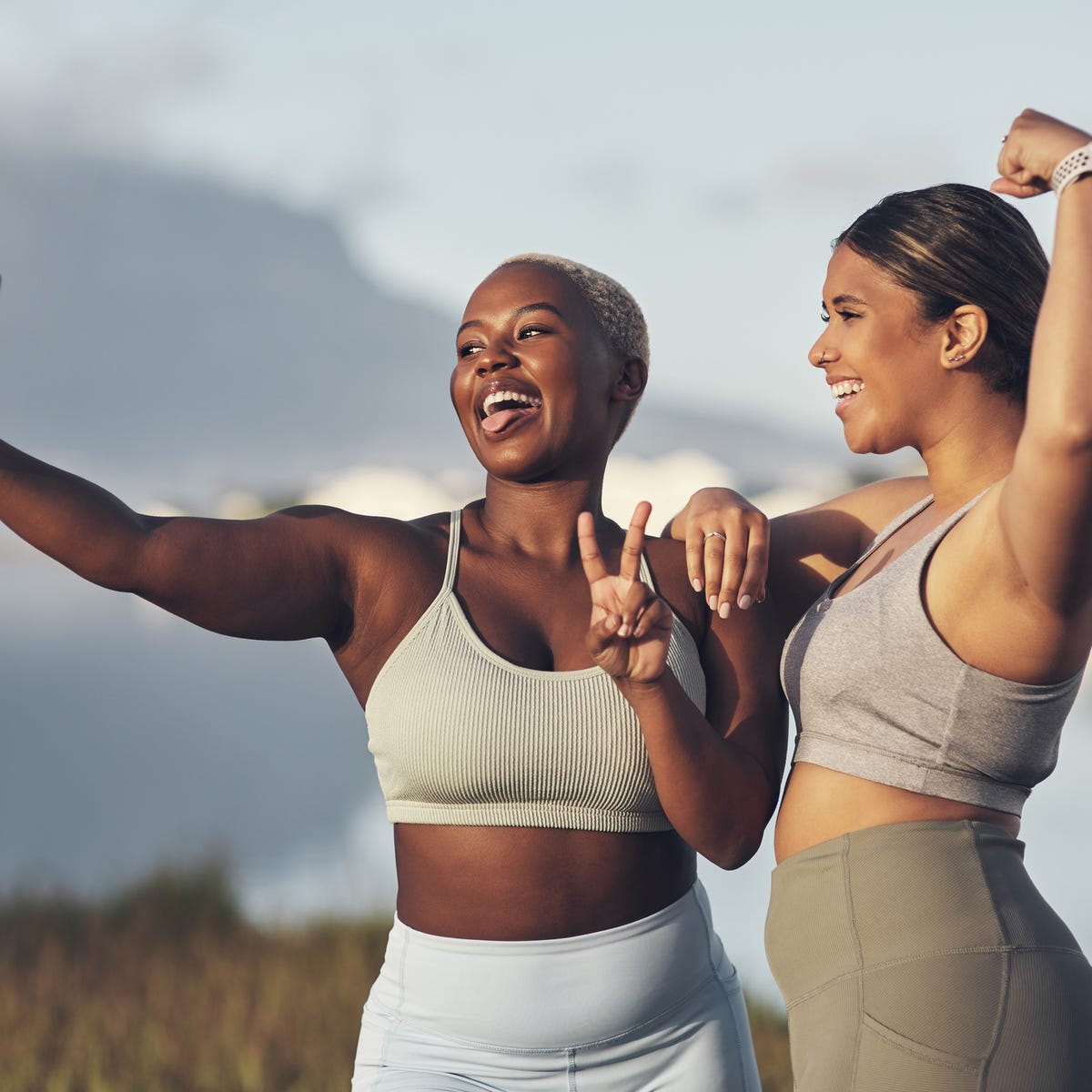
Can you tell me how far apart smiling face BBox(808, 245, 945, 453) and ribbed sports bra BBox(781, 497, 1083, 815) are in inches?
11.2

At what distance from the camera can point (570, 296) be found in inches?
117

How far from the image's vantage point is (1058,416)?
6.09ft

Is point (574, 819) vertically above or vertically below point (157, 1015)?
above

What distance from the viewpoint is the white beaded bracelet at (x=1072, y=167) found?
1.92 meters

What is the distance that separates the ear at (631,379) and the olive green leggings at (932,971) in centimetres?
119

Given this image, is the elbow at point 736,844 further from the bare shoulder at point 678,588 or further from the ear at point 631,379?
the ear at point 631,379

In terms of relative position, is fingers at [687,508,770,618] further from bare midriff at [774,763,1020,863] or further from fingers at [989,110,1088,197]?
fingers at [989,110,1088,197]

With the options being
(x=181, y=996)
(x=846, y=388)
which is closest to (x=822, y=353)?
A: (x=846, y=388)

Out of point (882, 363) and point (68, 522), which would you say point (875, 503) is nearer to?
point (882, 363)

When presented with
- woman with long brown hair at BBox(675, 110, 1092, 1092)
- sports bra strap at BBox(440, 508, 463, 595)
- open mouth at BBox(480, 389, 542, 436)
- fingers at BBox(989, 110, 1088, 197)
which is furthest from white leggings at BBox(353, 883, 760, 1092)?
fingers at BBox(989, 110, 1088, 197)

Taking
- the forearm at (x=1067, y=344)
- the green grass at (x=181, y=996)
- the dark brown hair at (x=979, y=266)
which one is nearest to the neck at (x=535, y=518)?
the dark brown hair at (x=979, y=266)

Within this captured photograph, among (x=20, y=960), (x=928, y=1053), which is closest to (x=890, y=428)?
(x=928, y=1053)

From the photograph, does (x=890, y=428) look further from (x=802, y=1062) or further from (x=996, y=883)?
(x=802, y=1062)

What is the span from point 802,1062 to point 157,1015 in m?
6.89
